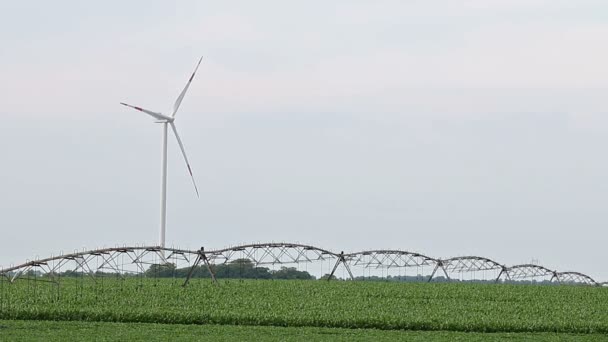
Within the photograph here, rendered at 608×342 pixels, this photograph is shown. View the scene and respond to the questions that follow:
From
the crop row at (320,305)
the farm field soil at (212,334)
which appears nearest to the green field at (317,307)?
the crop row at (320,305)

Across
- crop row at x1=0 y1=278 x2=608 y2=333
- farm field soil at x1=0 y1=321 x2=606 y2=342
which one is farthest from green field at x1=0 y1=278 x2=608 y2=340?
farm field soil at x1=0 y1=321 x2=606 y2=342

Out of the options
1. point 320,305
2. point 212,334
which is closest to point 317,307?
point 320,305

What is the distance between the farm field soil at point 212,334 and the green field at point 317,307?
1.38 ft

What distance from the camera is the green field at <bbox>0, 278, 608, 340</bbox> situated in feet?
161

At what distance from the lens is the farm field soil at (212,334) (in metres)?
40.9

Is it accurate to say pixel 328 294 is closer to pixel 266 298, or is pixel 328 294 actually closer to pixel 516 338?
pixel 266 298

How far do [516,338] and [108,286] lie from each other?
2981cm

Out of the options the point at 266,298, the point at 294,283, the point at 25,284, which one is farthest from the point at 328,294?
the point at 25,284

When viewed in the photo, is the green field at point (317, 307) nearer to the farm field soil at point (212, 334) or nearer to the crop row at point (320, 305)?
the crop row at point (320, 305)

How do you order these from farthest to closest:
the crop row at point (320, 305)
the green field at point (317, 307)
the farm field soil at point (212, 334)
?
the crop row at point (320, 305) → the green field at point (317, 307) → the farm field soil at point (212, 334)

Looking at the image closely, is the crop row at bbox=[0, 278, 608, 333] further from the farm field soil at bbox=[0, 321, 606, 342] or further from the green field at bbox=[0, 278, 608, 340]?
the farm field soil at bbox=[0, 321, 606, 342]

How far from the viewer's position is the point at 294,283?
74438 millimetres

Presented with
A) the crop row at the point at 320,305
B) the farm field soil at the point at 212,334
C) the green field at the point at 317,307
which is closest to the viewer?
the farm field soil at the point at 212,334

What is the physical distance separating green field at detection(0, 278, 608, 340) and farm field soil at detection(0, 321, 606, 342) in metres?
0.42
